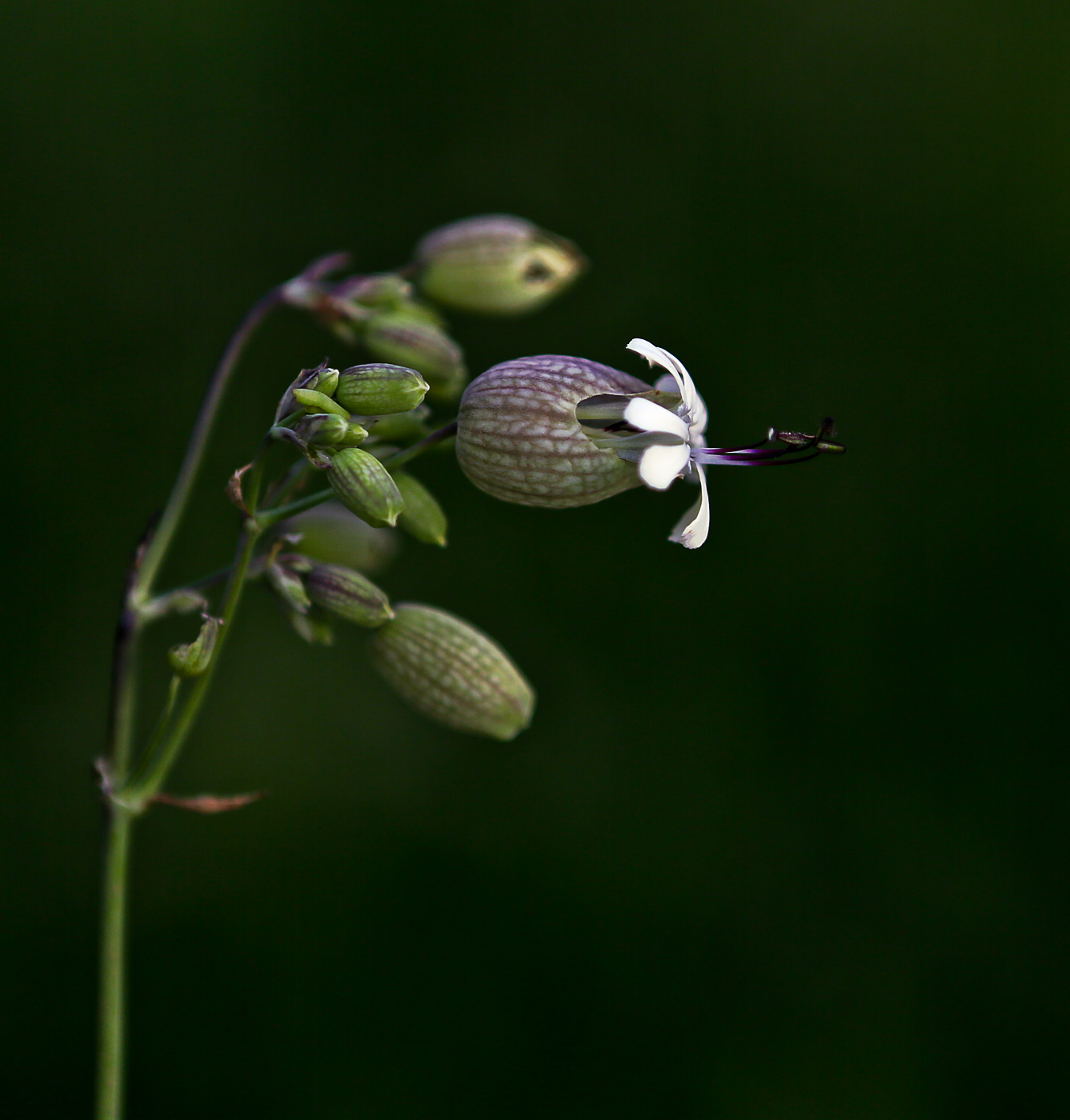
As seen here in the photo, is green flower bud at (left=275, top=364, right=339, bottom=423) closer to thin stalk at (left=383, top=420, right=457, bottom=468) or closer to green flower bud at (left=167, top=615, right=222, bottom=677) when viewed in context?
thin stalk at (left=383, top=420, right=457, bottom=468)

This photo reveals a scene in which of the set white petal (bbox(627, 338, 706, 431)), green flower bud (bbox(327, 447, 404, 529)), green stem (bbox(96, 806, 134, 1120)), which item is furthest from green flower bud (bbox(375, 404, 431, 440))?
green stem (bbox(96, 806, 134, 1120))

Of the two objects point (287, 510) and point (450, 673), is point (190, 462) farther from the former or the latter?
point (450, 673)

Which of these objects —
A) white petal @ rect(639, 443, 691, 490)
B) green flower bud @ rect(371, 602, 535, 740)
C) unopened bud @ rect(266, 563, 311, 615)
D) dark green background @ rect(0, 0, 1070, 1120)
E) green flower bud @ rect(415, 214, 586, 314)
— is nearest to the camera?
white petal @ rect(639, 443, 691, 490)

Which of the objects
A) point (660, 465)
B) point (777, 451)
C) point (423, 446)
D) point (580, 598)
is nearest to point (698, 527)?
point (660, 465)

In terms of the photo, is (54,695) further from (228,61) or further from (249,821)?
(228,61)

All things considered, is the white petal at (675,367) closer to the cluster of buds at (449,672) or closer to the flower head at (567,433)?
the flower head at (567,433)

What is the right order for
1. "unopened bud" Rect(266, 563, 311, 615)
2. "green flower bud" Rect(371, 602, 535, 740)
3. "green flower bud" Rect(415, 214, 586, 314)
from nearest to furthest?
"unopened bud" Rect(266, 563, 311, 615)
"green flower bud" Rect(371, 602, 535, 740)
"green flower bud" Rect(415, 214, 586, 314)

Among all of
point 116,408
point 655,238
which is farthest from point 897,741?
point 116,408
